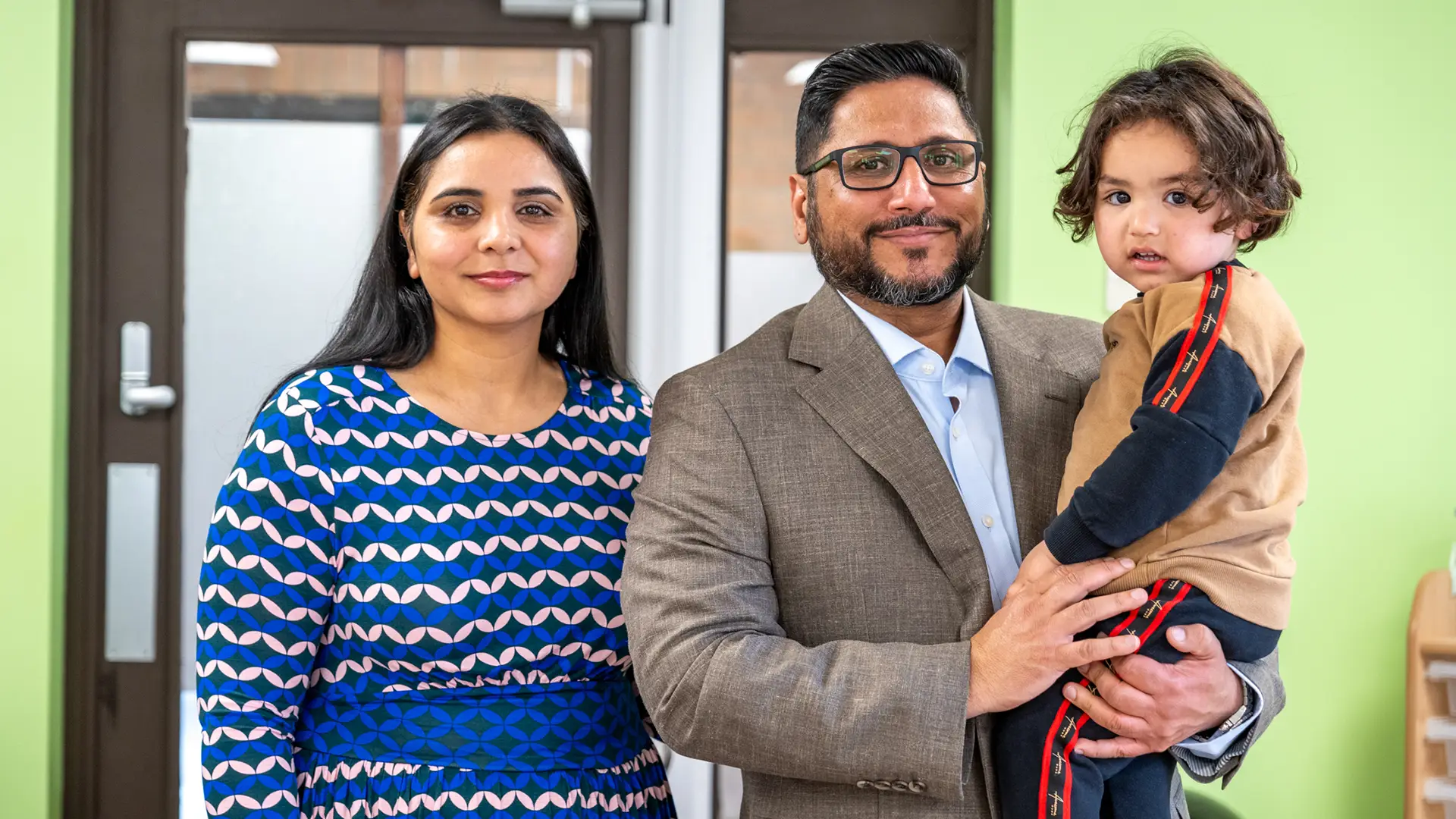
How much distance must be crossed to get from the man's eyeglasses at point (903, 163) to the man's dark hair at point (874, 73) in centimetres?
5

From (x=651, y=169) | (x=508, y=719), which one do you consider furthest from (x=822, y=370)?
(x=651, y=169)

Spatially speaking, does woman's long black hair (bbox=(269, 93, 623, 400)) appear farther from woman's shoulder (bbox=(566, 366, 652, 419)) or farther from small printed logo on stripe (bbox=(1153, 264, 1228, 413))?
small printed logo on stripe (bbox=(1153, 264, 1228, 413))

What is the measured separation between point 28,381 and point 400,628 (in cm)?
165

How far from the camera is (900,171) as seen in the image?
146 centimetres

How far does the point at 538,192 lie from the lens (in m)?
1.64

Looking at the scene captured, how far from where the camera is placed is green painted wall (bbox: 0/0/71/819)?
270 cm

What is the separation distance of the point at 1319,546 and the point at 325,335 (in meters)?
2.28

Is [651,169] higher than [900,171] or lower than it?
higher

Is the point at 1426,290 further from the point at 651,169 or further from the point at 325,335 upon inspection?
the point at 325,335

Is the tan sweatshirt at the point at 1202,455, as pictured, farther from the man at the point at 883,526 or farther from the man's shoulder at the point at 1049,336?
the man's shoulder at the point at 1049,336

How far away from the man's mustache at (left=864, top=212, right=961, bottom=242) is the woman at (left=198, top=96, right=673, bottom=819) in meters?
0.43

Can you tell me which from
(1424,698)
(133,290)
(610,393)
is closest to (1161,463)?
(610,393)

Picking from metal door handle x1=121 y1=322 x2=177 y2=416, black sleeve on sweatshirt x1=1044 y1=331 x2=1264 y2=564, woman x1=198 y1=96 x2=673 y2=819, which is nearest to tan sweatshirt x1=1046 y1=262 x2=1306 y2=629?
black sleeve on sweatshirt x1=1044 y1=331 x2=1264 y2=564

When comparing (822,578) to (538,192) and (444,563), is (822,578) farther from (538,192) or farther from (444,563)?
(538,192)
